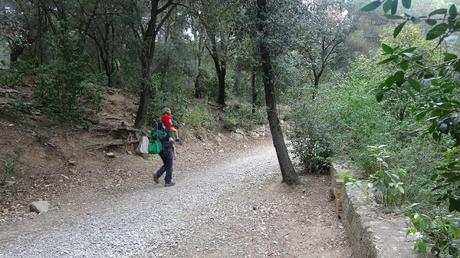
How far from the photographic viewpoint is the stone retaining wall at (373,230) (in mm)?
3314

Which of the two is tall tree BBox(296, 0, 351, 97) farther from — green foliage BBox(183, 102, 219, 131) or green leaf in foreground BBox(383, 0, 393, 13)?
green leaf in foreground BBox(383, 0, 393, 13)

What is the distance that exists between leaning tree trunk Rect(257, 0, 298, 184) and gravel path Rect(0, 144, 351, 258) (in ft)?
1.23

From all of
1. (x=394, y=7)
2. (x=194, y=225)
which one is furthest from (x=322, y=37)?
(x=394, y=7)

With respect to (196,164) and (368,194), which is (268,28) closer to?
(368,194)

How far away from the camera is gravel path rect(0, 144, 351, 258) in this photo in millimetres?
5059

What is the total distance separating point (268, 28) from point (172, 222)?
14.4 feet

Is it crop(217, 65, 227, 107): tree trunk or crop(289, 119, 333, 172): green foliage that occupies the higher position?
crop(217, 65, 227, 107): tree trunk

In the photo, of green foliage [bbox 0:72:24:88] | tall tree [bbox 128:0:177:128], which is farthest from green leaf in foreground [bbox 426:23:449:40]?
green foliage [bbox 0:72:24:88]

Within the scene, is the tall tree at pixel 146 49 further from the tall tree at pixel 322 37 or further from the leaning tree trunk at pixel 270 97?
the tall tree at pixel 322 37

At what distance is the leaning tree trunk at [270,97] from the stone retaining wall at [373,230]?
261 centimetres

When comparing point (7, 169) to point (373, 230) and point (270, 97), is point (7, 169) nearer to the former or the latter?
point (270, 97)

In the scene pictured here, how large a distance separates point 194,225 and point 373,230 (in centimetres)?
317

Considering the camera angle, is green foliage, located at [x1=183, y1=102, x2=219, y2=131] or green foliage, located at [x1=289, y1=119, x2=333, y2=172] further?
green foliage, located at [x1=183, y1=102, x2=219, y2=131]

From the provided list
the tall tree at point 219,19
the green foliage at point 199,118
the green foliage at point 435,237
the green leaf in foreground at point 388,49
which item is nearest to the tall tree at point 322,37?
the tall tree at point 219,19
